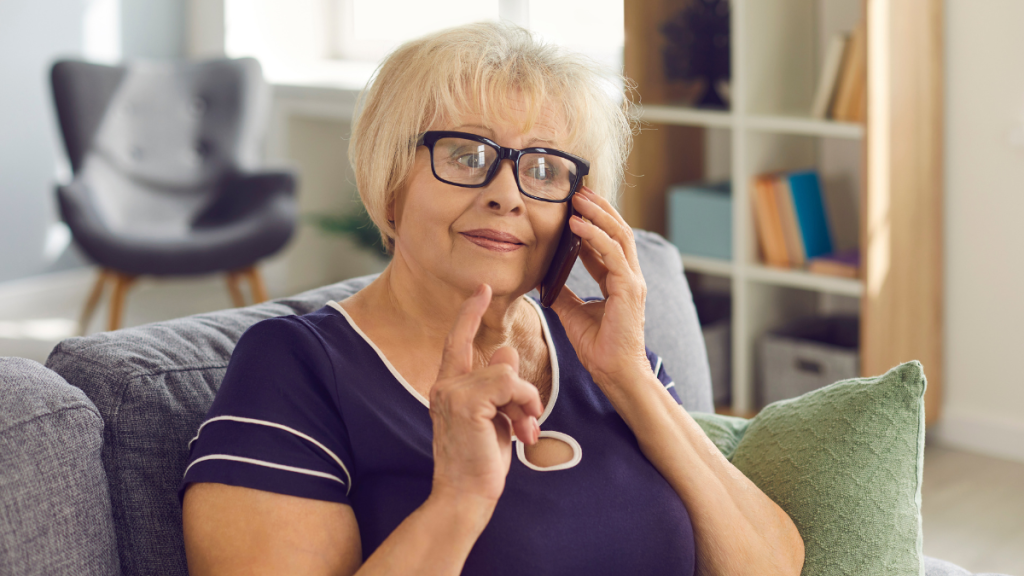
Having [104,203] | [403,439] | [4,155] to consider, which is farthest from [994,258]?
[4,155]

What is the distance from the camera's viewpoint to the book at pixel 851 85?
8.54 ft

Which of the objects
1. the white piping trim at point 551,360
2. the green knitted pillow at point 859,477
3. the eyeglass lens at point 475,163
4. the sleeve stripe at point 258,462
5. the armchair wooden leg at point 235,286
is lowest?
the armchair wooden leg at point 235,286

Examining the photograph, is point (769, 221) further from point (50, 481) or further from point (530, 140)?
point (50, 481)

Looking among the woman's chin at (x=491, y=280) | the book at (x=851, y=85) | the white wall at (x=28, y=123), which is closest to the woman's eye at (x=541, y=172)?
the woman's chin at (x=491, y=280)

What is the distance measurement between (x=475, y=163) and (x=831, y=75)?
1.92 meters

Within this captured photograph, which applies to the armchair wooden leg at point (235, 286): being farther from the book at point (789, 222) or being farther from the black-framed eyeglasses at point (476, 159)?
the black-framed eyeglasses at point (476, 159)

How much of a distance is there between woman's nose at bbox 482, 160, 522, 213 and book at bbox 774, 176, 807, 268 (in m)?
1.90

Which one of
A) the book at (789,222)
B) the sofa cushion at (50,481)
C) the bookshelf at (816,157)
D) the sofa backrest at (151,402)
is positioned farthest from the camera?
the book at (789,222)

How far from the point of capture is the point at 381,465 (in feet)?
3.28

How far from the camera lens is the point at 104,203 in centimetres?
379

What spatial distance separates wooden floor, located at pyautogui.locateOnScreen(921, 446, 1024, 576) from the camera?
2.24 m

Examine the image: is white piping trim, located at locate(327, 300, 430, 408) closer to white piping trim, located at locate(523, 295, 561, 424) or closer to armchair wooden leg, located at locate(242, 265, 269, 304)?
white piping trim, located at locate(523, 295, 561, 424)

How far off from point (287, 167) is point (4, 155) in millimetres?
1323

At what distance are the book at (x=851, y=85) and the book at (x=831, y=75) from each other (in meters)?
0.01
